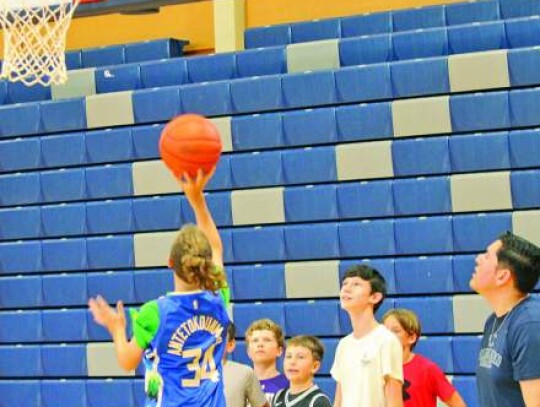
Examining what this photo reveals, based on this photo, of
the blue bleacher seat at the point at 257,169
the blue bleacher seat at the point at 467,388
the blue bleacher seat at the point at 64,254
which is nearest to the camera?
the blue bleacher seat at the point at 467,388

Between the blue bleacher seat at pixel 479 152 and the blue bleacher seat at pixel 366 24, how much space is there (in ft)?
4.38

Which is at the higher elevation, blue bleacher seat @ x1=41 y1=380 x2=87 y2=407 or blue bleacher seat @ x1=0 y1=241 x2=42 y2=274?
blue bleacher seat @ x1=0 y1=241 x2=42 y2=274

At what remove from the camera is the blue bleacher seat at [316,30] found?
358 inches

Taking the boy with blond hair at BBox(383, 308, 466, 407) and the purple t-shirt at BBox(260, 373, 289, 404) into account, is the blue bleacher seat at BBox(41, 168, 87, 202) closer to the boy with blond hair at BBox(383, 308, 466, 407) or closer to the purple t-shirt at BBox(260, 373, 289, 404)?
the purple t-shirt at BBox(260, 373, 289, 404)

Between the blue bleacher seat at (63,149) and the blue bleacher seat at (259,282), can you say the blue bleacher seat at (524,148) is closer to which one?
the blue bleacher seat at (259,282)

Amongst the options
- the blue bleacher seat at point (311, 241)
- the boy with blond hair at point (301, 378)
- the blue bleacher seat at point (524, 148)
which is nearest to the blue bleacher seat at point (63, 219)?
the blue bleacher seat at point (311, 241)

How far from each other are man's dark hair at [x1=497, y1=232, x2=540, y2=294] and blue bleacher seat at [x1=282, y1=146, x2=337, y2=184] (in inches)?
184

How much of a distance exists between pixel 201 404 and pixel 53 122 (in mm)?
6279

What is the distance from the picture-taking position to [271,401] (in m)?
5.55

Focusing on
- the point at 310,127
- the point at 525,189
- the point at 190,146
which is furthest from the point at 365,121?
the point at 190,146

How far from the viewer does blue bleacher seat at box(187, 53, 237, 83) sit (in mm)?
9016

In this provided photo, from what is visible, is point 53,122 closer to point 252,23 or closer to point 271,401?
point 252,23

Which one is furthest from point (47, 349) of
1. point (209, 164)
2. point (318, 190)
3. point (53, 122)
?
point (209, 164)

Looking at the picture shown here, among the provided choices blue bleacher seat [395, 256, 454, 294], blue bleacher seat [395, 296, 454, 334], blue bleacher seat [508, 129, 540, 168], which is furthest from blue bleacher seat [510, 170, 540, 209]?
blue bleacher seat [395, 296, 454, 334]
